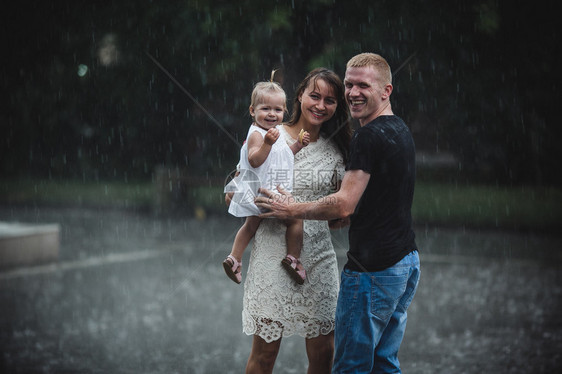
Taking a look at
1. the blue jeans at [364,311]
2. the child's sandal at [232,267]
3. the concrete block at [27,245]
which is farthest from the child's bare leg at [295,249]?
the concrete block at [27,245]

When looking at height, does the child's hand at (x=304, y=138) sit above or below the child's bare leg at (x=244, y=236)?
above

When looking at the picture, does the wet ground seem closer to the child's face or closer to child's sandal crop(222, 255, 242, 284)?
child's sandal crop(222, 255, 242, 284)

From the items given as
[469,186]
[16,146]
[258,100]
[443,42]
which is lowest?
[469,186]

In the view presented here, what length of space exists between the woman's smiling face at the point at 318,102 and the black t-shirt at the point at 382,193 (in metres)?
0.53

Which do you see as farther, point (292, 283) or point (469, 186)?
point (469, 186)

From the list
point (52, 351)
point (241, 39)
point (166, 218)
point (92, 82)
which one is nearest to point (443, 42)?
point (241, 39)

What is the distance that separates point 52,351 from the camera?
19.0 feet

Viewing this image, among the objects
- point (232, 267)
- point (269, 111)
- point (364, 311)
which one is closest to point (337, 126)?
point (269, 111)

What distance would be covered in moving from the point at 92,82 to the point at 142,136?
11.3 ft

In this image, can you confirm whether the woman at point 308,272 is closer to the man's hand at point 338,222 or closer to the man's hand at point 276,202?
the man's hand at point 338,222

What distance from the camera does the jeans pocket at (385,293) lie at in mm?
3283

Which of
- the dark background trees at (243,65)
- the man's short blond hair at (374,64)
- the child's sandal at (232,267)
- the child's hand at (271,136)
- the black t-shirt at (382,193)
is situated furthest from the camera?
the dark background trees at (243,65)

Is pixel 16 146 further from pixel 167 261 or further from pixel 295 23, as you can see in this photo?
pixel 167 261

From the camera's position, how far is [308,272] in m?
3.85
